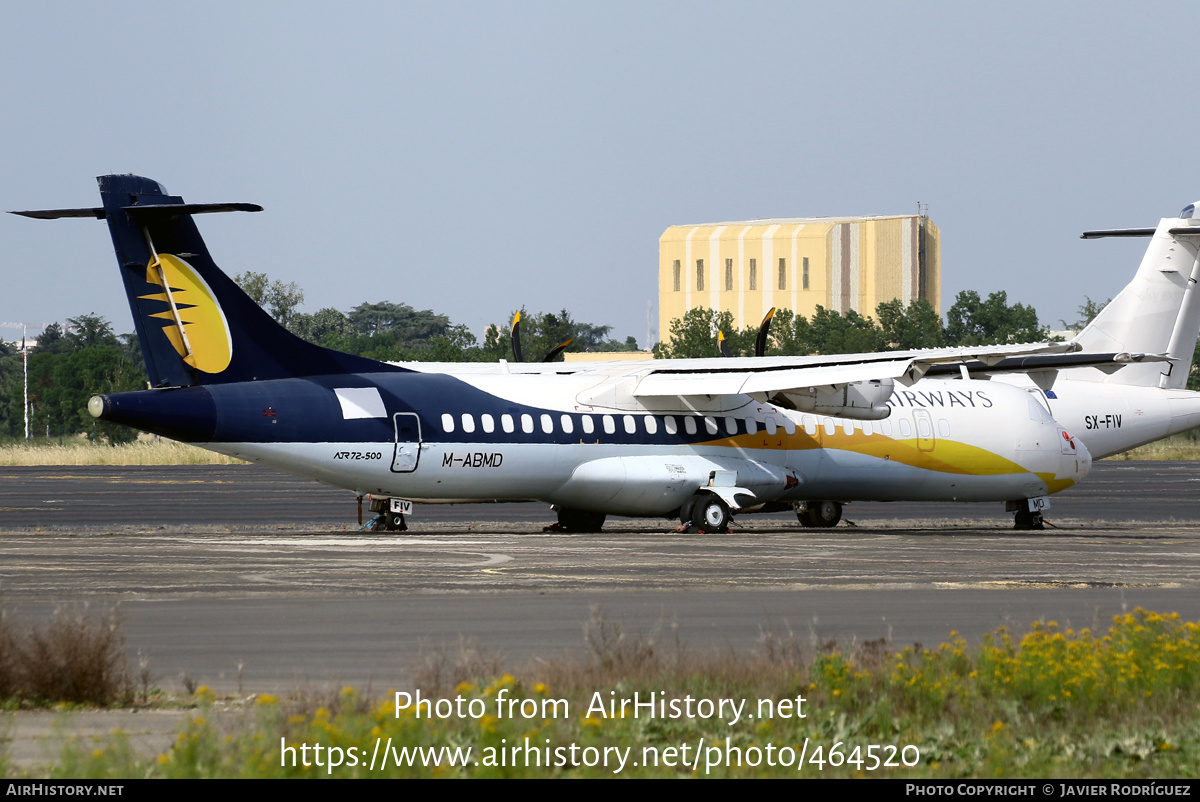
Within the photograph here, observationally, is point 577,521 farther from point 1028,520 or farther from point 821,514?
point 1028,520

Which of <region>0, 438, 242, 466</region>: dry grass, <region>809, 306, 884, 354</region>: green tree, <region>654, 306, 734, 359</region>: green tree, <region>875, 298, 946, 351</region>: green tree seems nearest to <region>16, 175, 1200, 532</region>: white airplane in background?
<region>0, 438, 242, 466</region>: dry grass

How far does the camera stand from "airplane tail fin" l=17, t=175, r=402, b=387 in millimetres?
25578

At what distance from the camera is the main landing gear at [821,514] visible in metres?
→ 33.7

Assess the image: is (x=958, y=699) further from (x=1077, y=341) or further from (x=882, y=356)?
(x=1077, y=341)

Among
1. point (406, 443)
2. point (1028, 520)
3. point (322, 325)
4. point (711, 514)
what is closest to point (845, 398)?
point (711, 514)

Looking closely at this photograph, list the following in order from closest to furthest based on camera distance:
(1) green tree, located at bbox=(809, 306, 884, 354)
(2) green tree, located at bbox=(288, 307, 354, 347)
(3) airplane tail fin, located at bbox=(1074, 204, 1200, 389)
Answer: (3) airplane tail fin, located at bbox=(1074, 204, 1200, 389)
(1) green tree, located at bbox=(809, 306, 884, 354)
(2) green tree, located at bbox=(288, 307, 354, 347)

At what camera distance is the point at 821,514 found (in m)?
33.8

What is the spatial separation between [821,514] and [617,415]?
6.68 metres

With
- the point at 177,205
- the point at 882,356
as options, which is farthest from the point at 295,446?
the point at 882,356

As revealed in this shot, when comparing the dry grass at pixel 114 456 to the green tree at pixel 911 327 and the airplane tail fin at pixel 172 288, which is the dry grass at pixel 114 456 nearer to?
the green tree at pixel 911 327

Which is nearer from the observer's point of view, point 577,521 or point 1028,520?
point 577,521

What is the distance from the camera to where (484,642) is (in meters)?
13.2

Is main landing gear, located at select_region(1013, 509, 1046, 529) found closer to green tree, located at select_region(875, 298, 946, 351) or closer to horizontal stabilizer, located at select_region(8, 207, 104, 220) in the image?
horizontal stabilizer, located at select_region(8, 207, 104, 220)

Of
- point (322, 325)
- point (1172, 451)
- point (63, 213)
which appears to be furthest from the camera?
point (322, 325)
